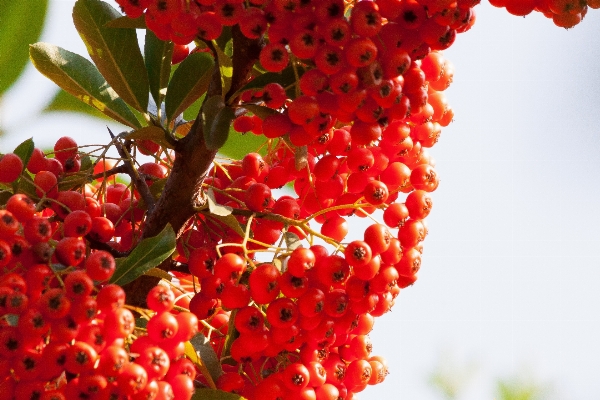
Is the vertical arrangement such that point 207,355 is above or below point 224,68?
below

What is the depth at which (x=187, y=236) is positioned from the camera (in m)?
2.10

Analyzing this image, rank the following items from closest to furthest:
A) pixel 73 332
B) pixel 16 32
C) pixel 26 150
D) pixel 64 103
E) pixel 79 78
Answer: pixel 73 332 < pixel 26 150 < pixel 79 78 < pixel 16 32 < pixel 64 103

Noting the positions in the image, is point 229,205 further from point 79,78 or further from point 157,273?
point 79,78

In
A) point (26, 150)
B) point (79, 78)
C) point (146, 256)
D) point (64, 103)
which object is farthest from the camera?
point (64, 103)

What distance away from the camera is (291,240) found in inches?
81.0

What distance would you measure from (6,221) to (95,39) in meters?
0.60

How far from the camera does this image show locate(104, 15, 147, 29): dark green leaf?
1.93 meters

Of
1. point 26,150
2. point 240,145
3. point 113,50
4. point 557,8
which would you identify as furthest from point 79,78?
point 557,8

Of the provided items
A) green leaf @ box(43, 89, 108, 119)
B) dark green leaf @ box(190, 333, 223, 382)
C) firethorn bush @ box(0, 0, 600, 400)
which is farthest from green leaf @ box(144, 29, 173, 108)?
green leaf @ box(43, 89, 108, 119)

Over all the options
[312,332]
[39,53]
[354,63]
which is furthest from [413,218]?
[39,53]

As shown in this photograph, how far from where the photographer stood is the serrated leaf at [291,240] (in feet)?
6.67

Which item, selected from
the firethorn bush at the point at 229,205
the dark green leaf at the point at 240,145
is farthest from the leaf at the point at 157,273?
the dark green leaf at the point at 240,145

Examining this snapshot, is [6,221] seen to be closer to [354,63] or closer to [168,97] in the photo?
[168,97]

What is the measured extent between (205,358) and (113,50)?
772 millimetres
